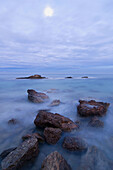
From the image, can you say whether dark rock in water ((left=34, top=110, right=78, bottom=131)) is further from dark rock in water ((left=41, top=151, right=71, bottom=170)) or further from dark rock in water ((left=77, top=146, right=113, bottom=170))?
dark rock in water ((left=41, top=151, right=71, bottom=170))

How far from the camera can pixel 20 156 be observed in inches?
92.7

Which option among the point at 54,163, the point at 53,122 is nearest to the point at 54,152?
the point at 54,163

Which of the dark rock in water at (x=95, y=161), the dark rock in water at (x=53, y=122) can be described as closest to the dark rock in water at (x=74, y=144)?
the dark rock in water at (x=95, y=161)

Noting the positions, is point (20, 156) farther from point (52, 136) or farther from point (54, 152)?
point (52, 136)

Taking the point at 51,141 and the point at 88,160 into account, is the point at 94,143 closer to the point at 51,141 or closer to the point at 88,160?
the point at 88,160

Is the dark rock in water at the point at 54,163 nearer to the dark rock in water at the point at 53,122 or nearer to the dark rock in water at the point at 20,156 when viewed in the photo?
the dark rock in water at the point at 20,156

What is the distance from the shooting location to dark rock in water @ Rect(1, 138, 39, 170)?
223 centimetres

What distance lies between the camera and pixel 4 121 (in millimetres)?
4625

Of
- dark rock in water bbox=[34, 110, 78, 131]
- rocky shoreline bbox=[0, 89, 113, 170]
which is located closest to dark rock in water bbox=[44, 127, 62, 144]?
rocky shoreline bbox=[0, 89, 113, 170]

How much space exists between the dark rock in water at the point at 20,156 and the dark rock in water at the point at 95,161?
1.28 metres

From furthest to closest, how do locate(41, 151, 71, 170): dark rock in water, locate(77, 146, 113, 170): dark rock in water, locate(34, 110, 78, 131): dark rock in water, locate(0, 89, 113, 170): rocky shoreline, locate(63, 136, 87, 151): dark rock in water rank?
1. locate(34, 110, 78, 131): dark rock in water
2. locate(63, 136, 87, 151): dark rock in water
3. locate(77, 146, 113, 170): dark rock in water
4. locate(0, 89, 113, 170): rocky shoreline
5. locate(41, 151, 71, 170): dark rock in water

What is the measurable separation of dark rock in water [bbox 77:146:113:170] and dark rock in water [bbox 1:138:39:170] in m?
1.28

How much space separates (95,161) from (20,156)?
1.94 metres

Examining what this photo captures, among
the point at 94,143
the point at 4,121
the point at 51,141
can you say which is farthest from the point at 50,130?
the point at 4,121
